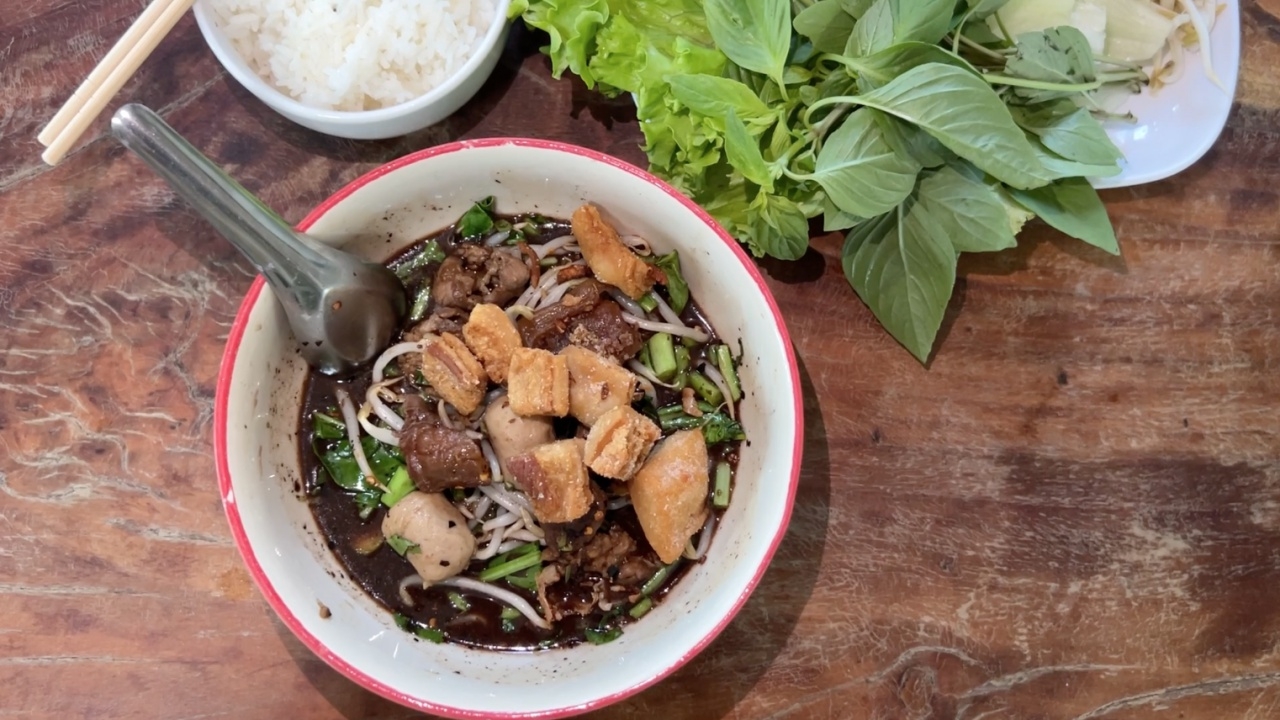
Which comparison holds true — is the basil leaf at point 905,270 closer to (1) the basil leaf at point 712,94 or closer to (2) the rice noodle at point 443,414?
(1) the basil leaf at point 712,94

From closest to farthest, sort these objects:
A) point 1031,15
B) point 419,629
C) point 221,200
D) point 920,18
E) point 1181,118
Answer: point 221,200, point 920,18, point 419,629, point 1031,15, point 1181,118

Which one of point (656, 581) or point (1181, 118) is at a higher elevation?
point (1181, 118)

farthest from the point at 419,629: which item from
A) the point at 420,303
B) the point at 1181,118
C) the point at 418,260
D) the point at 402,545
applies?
the point at 1181,118

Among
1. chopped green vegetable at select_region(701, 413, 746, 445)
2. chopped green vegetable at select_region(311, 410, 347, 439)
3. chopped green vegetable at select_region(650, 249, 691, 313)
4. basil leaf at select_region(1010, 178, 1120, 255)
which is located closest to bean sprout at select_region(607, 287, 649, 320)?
chopped green vegetable at select_region(650, 249, 691, 313)

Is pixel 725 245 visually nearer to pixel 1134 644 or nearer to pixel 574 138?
pixel 574 138

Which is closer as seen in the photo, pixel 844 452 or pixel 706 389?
pixel 706 389

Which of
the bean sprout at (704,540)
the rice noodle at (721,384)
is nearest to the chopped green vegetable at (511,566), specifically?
the bean sprout at (704,540)

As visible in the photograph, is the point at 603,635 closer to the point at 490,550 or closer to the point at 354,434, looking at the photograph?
the point at 490,550
